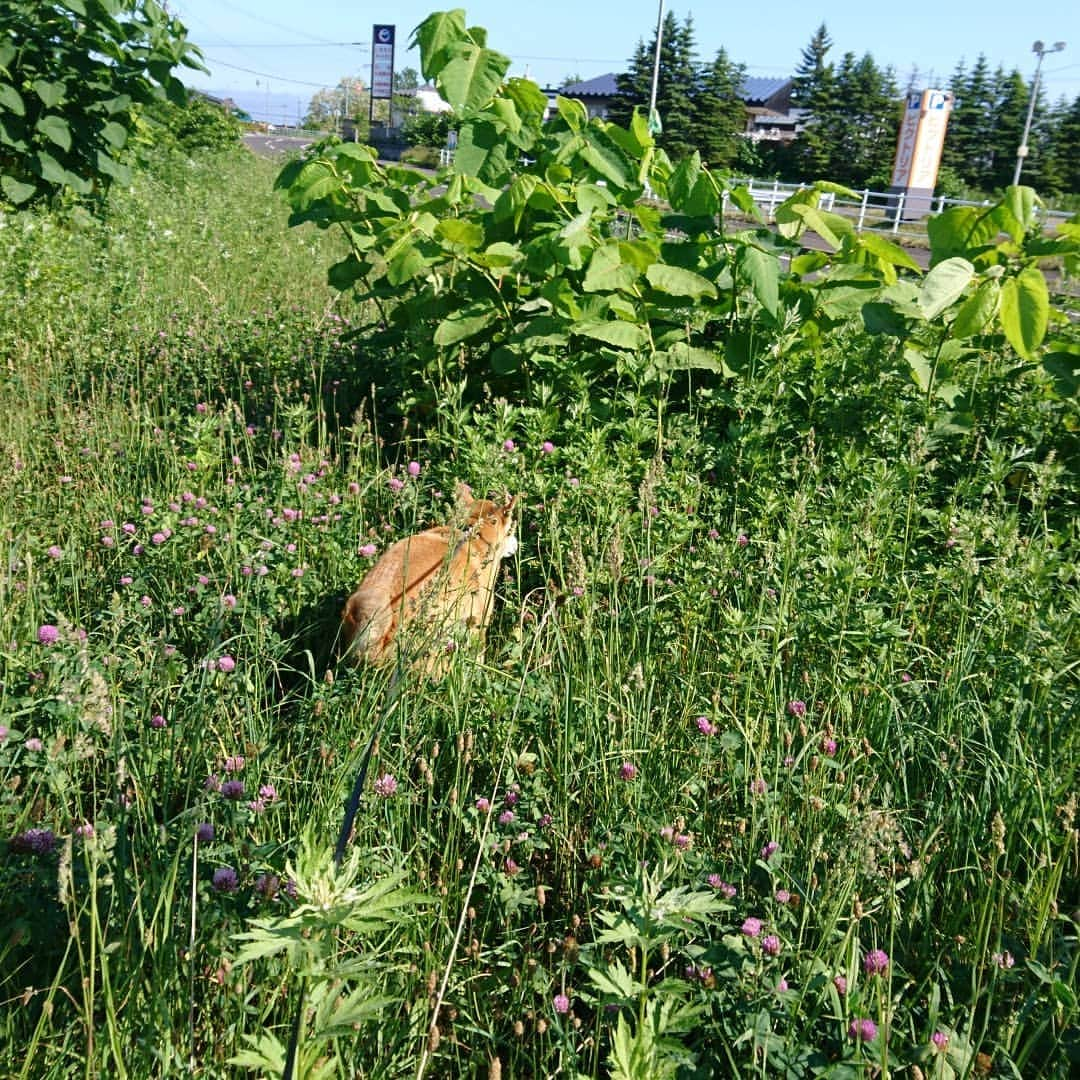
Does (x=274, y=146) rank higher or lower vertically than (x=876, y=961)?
higher

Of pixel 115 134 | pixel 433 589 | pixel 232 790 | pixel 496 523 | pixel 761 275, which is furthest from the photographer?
pixel 115 134

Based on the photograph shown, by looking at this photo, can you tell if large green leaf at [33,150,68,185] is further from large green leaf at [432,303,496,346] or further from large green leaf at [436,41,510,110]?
large green leaf at [432,303,496,346]

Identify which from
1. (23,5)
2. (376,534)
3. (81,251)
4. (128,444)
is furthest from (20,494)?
(23,5)

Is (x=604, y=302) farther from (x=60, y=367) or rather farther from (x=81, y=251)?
(x=81, y=251)

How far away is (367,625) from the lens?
2.42 m

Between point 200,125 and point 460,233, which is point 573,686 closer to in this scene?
point 460,233

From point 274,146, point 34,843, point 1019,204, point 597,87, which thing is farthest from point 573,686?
point 597,87

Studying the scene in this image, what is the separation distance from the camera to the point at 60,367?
4.68 metres

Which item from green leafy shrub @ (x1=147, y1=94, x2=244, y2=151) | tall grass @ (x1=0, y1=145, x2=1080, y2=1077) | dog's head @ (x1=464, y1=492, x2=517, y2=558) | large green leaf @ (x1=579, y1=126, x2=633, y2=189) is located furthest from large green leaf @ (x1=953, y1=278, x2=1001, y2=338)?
green leafy shrub @ (x1=147, y1=94, x2=244, y2=151)

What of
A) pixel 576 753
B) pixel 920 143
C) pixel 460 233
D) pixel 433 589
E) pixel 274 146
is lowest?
pixel 576 753

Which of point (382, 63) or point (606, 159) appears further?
point (382, 63)

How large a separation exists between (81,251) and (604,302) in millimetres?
4636

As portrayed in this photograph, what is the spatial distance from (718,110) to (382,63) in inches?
919

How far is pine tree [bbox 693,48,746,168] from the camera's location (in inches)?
2004
